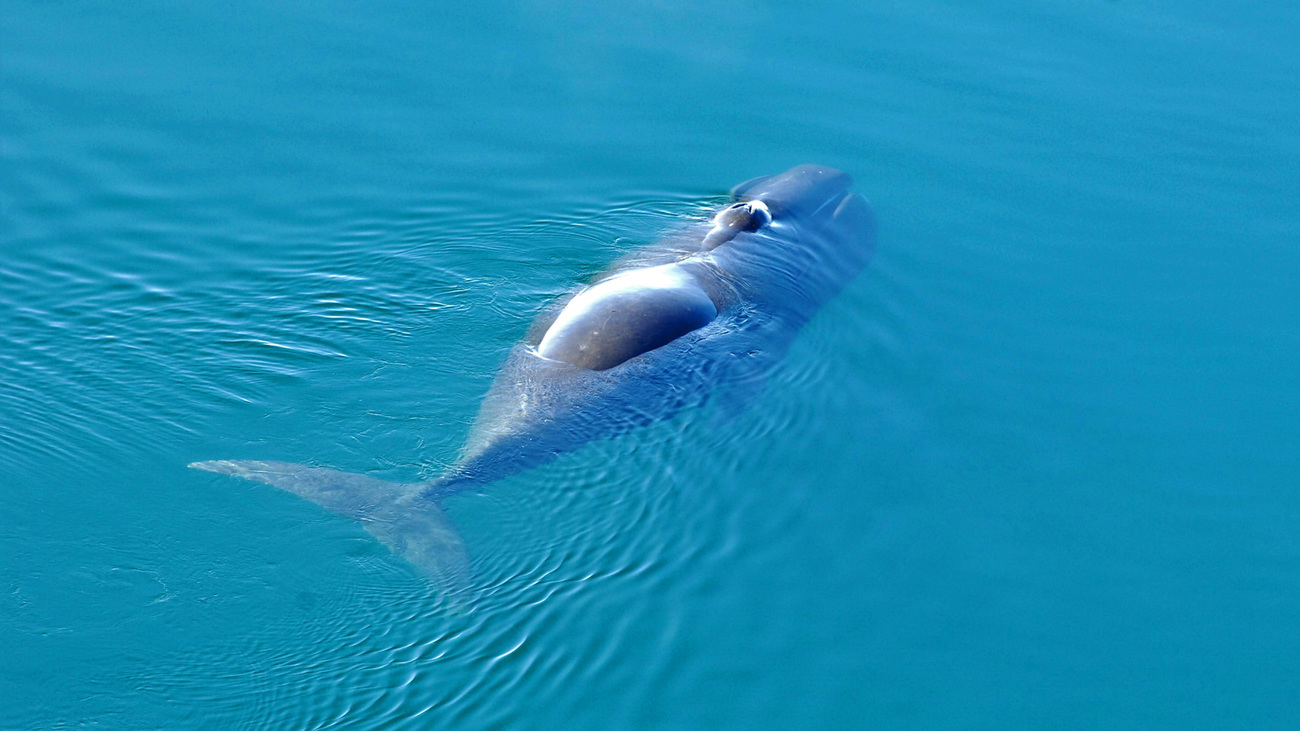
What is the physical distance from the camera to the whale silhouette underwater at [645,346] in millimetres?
10361

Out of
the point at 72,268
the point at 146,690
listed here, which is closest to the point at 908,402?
the point at 146,690

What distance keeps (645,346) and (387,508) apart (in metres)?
3.62

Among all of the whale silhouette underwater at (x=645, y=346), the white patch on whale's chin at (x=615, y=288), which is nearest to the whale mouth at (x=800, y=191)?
the whale silhouette underwater at (x=645, y=346)

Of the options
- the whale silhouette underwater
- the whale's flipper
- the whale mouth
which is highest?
the whale mouth

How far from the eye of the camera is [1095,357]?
536 inches

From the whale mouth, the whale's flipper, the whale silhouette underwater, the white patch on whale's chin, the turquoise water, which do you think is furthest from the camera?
the whale mouth

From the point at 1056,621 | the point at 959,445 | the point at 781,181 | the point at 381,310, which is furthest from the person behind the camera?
the point at 781,181

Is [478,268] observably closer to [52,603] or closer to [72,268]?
→ [72,268]

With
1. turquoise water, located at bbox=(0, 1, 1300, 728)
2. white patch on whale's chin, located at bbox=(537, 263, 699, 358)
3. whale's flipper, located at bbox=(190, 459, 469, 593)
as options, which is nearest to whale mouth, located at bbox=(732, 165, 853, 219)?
turquoise water, located at bbox=(0, 1, 1300, 728)

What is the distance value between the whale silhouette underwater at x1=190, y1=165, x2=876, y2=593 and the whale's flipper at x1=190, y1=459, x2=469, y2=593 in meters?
0.01

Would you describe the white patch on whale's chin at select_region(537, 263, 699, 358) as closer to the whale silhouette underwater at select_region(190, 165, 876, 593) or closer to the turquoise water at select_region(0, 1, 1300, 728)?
the whale silhouette underwater at select_region(190, 165, 876, 593)

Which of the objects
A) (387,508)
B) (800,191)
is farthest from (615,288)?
(387,508)

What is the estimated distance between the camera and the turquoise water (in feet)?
30.4

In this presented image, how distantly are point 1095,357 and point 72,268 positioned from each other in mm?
12025
